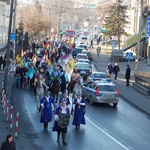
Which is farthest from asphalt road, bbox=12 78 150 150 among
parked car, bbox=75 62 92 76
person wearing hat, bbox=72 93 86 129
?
parked car, bbox=75 62 92 76

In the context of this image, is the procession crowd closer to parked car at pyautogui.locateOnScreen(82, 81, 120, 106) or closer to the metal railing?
parked car at pyautogui.locateOnScreen(82, 81, 120, 106)

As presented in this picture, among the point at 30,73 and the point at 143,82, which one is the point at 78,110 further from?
the point at 143,82

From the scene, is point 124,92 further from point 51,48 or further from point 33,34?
point 33,34

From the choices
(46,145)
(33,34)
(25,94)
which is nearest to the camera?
(46,145)

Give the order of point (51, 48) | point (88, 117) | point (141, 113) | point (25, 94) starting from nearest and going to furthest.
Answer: point (88, 117) < point (141, 113) < point (25, 94) < point (51, 48)

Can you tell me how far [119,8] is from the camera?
260ft

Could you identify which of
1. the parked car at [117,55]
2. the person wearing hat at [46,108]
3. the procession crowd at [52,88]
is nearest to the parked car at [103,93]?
the procession crowd at [52,88]

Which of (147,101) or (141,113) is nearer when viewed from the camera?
(141,113)

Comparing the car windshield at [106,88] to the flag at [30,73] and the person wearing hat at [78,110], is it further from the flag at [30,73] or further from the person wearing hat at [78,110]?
the person wearing hat at [78,110]

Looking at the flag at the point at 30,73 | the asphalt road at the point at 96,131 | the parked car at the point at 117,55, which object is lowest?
the asphalt road at the point at 96,131

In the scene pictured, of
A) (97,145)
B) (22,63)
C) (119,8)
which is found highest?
(119,8)

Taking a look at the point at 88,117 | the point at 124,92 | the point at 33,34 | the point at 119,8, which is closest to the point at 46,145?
the point at 88,117

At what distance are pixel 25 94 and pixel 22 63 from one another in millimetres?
5561

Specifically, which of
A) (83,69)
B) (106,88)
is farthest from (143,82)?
(106,88)
